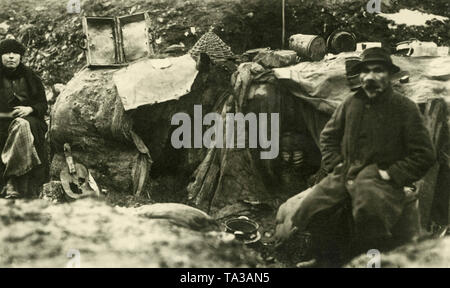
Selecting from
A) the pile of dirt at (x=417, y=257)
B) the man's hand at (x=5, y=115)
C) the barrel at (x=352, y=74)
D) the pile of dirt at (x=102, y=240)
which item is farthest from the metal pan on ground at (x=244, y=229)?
the man's hand at (x=5, y=115)

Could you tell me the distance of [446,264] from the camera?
19.2ft

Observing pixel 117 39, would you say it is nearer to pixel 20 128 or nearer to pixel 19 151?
pixel 20 128

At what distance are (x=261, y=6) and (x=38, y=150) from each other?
2495 millimetres

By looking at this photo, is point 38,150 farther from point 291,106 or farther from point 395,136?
point 395,136

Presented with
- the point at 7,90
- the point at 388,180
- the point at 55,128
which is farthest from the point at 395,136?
the point at 7,90

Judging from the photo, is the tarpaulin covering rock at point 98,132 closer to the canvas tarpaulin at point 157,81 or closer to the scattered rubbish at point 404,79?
the canvas tarpaulin at point 157,81

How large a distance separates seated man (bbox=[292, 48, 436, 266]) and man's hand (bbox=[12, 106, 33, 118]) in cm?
266

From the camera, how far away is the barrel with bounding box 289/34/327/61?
20.0ft

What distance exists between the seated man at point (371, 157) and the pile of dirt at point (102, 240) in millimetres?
828

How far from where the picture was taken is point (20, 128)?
247 inches

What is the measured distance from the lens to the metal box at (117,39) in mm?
6371

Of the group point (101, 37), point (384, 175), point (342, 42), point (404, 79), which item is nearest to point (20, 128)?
point (101, 37)

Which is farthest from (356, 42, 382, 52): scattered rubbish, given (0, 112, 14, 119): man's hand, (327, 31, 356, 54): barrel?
(0, 112, 14, 119): man's hand

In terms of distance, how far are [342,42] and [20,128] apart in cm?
309
